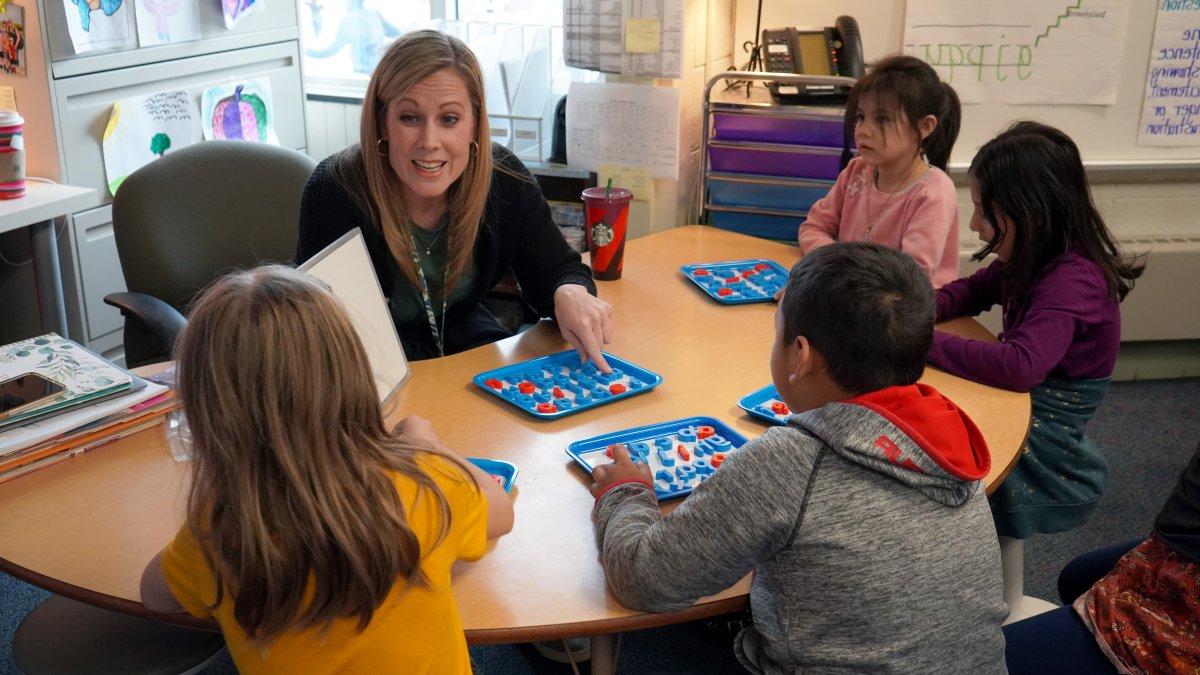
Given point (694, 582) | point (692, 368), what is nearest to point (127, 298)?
point (692, 368)

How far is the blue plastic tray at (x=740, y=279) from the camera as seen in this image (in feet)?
6.27

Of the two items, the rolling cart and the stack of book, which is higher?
the rolling cart

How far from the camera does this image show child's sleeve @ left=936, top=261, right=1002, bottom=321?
6.11 ft

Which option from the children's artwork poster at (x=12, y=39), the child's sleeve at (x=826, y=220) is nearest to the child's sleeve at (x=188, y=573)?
the child's sleeve at (x=826, y=220)

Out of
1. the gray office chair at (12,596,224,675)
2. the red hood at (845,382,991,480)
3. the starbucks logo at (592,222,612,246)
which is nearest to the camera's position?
the red hood at (845,382,991,480)

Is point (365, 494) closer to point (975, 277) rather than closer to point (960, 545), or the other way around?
point (960, 545)

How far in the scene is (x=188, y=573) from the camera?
990 millimetres

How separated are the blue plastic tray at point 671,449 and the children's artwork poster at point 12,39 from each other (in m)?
1.79

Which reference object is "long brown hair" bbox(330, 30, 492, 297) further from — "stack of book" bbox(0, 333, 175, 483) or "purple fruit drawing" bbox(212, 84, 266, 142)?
"purple fruit drawing" bbox(212, 84, 266, 142)

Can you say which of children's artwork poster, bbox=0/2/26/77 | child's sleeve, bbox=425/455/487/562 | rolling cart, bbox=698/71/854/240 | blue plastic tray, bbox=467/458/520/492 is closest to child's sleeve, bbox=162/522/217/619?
child's sleeve, bbox=425/455/487/562

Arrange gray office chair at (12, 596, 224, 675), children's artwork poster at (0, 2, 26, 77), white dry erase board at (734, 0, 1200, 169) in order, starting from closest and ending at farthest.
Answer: gray office chair at (12, 596, 224, 675), children's artwork poster at (0, 2, 26, 77), white dry erase board at (734, 0, 1200, 169)

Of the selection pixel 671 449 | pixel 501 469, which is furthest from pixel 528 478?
pixel 671 449

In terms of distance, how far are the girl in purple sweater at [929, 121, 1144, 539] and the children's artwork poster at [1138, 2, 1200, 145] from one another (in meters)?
1.39

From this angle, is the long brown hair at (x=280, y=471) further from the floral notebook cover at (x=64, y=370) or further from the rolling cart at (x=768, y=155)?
the rolling cart at (x=768, y=155)
